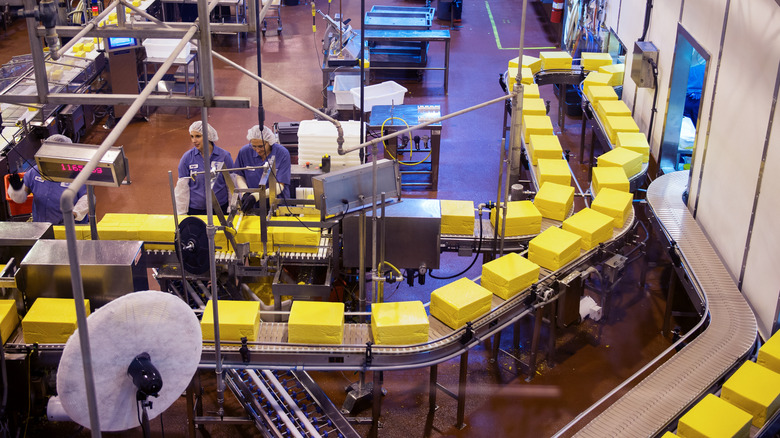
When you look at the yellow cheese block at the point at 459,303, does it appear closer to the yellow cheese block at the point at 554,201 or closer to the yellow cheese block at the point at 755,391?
the yellow cheese block at the point at 554,201

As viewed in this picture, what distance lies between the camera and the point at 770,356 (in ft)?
18.6

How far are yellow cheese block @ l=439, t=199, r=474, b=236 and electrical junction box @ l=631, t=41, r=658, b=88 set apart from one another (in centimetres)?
407

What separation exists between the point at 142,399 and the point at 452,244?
416 cm

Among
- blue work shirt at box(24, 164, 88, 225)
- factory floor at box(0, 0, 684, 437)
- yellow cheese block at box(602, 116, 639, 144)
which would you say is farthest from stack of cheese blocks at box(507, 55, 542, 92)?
blue work shirt at box(24, 164, 88, 225)

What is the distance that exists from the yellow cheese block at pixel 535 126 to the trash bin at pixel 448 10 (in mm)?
8894

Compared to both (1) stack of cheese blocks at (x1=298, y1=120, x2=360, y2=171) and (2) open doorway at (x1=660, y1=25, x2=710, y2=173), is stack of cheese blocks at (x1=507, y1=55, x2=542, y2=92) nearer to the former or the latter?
(2) open doorway at (x1=660, y1=25, x2=710, y2=173)

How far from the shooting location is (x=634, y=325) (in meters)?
7.74

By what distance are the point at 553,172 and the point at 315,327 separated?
3386mm

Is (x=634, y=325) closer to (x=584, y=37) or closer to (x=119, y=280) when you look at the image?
(x=119, y=280)

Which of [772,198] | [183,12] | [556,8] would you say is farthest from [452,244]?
[183,12]

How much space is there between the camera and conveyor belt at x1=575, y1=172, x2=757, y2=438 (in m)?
5.48

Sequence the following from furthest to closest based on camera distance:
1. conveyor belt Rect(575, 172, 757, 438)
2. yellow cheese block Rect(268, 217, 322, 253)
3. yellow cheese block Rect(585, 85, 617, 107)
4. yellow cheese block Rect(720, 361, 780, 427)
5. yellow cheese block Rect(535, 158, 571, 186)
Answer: yellow cheese block Rect(585, 85, 617, 107) → yellow cheese block Rect(535, 158, 571, 186) → yellow cheese block Rect(268, 217, 322, 253) → conveyor belt Rect(575, 172, 757, 438) → yellow cheese block Rect(720, 361, 780, 427)

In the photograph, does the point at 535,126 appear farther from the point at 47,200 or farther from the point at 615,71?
the point at 47,200

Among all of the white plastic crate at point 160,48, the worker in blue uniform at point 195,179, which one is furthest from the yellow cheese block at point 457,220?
the white plastic crate at point 160,48
